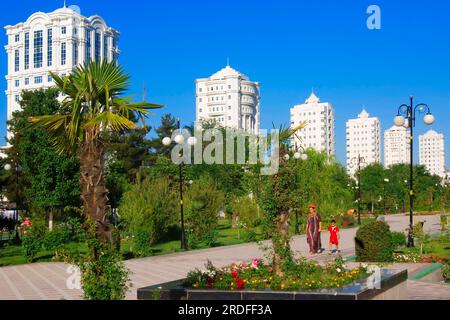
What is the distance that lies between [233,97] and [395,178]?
256 feet

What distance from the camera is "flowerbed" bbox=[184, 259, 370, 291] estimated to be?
9742 millimetres

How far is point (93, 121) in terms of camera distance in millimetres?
8906

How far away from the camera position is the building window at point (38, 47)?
125 m

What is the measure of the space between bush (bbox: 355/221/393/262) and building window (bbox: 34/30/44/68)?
382ft

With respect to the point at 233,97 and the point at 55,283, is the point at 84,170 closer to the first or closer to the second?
the point at 55,283

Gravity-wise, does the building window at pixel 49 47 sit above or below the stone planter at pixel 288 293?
above

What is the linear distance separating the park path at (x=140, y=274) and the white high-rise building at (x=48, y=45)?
103m

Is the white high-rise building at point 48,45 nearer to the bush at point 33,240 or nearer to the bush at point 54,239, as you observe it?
the bush at point 54,239

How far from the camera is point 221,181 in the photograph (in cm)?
5416

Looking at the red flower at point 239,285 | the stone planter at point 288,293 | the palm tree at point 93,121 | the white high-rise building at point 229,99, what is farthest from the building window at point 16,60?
the red flower at point 239,285

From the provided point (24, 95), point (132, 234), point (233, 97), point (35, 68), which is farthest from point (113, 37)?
point (132, 234)

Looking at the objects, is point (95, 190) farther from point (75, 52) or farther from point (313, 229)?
point (75, 52)

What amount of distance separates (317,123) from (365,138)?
29692mm
